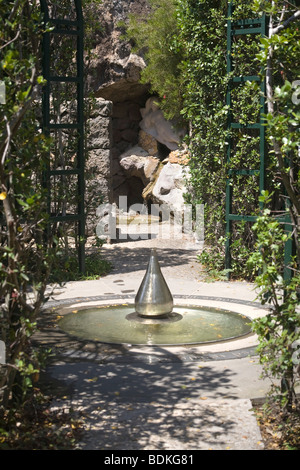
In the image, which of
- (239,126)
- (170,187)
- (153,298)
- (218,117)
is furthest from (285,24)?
(170,187)

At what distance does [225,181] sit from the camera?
366 inches

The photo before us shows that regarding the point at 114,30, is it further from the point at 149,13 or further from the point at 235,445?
the point at 235,445

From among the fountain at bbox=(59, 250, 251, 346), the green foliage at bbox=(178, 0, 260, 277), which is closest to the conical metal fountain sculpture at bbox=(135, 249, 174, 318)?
the fountain at bbox=(59, 250, 251, 346)

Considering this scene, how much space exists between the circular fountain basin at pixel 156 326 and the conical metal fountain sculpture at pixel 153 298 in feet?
0.29

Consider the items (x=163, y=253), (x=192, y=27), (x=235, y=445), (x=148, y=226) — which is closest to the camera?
(x=235, y=445)

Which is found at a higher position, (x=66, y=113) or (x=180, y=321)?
(x=66, y=113)

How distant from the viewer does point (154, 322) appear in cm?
673

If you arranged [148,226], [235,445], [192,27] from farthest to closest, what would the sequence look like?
[148,226]
[192,27]
[235,445]

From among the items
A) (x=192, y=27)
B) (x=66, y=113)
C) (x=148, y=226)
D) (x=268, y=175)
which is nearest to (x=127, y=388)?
(x=268, y=175)

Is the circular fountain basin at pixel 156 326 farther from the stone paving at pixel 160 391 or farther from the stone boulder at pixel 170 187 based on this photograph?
the stone boulder at pixel 170 187

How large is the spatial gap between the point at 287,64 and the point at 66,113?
797cm

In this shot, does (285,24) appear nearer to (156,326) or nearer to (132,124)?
(156,326)

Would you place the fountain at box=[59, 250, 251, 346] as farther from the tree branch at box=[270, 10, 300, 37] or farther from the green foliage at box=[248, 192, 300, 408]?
the tree branch at box=[270, 10, 300, 37]

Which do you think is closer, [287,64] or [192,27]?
[287,64]
